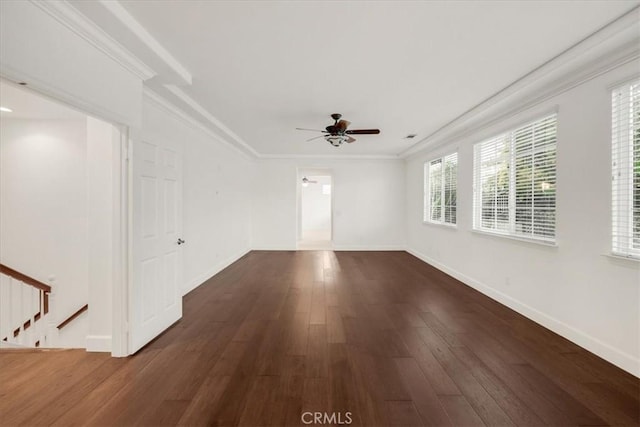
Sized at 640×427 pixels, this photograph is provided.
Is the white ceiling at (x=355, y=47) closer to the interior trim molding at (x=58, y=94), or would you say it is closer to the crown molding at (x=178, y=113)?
the crown molding at (x=178, y=113)

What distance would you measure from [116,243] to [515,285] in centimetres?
463

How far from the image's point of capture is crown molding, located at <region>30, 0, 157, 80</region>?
1720mm

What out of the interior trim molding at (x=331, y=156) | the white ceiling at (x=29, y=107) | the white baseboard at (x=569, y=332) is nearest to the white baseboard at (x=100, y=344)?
the white ceiling at (x=29, y=107)

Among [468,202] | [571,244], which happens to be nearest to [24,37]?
[571,244]

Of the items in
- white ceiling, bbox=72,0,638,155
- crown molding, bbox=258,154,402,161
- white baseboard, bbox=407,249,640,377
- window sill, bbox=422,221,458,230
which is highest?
crown molding, bbox=258,154,402,161

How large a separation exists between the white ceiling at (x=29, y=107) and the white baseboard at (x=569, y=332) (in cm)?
562

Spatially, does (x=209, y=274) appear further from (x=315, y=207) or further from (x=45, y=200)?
(x=315, y=207)

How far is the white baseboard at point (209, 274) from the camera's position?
4289 millimetres

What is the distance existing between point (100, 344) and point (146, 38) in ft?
9.23

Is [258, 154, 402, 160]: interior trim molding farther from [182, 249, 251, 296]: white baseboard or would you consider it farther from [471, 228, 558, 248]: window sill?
[471, 228, 558, 248]: window sill

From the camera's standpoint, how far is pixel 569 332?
2736 millimetres

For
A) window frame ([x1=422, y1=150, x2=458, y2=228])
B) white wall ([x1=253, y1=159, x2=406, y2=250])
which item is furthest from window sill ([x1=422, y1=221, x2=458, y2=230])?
white wall ([x1=253, y1=159, x2=406, y2=250])

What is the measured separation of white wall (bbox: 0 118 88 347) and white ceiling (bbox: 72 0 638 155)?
2.02 meters

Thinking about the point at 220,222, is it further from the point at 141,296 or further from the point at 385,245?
the point at 385,245
